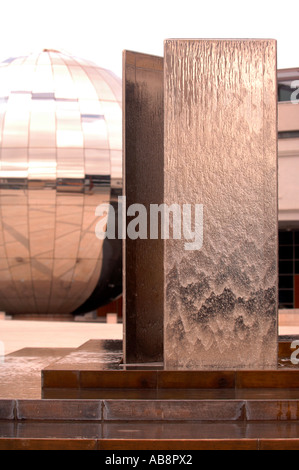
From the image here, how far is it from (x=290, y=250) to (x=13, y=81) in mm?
19236

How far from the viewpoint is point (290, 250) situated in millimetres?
34688

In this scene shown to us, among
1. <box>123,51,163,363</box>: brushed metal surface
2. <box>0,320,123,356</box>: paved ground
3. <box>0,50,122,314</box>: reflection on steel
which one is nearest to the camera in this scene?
<box>123,51,163,363</box>: brushed metal surface

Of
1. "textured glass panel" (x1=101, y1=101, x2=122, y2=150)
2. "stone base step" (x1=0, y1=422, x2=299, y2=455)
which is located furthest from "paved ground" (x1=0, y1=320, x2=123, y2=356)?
"stone base step" (x1=0, y1=422, x2=299, y2=455)

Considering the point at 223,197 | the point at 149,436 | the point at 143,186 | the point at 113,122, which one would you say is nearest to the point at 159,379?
the point at 149,436

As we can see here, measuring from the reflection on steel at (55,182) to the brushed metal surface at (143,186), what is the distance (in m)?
11.1

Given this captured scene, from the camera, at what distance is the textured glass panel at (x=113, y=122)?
60.1 feet

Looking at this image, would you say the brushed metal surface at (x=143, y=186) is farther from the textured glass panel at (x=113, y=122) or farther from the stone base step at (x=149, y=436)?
the textured glass panel at (x=113, y=122)

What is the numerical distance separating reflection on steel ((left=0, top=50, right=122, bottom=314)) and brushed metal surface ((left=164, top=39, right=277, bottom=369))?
12062 millimetres

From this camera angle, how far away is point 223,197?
5902 millimetres

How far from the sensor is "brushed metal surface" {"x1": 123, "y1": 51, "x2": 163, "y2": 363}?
6703 millimetres

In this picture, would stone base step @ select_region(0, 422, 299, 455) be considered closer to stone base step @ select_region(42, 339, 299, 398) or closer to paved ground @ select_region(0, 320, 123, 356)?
stone base step @ select_region(42, 339, 299, 398)

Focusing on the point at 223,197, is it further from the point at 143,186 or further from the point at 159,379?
the point at 159,379

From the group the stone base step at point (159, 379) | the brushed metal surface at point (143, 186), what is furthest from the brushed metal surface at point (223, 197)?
the brushed metal surface at point (143, 186)
